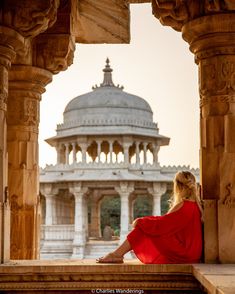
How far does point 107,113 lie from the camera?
1420 inches

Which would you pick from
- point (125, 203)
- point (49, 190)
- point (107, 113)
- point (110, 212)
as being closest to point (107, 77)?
point (107, 113)

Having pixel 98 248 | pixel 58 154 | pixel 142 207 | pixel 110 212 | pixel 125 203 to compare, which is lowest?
pixel 98 248

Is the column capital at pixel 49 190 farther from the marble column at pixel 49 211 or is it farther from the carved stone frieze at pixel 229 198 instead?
the carved stone frieze at pixel 229 198

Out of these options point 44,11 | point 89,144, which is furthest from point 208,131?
point 89,144

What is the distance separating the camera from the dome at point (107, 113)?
35156mm

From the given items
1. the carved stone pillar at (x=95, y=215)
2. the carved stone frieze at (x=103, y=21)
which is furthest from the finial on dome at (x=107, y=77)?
the carved stone frieze at (x=103, y=21)

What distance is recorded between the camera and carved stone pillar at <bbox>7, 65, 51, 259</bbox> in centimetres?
632

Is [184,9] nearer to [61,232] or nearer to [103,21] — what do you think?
[103,21]

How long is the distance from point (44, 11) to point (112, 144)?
30484mm

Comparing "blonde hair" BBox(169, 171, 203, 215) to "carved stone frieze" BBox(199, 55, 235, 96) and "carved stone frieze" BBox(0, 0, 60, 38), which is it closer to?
"carved stone frieze" BBox(199, 55, 235, 96)

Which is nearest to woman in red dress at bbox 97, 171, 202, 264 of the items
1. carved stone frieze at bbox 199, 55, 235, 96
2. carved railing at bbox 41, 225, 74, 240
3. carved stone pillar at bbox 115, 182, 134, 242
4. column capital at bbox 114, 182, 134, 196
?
carved stone frieze at bbox 199, 55, 235, 96

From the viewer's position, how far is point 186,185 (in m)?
4.96

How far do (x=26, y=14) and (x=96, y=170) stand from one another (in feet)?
85.7

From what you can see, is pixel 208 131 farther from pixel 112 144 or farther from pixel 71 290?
pixel 112 144
